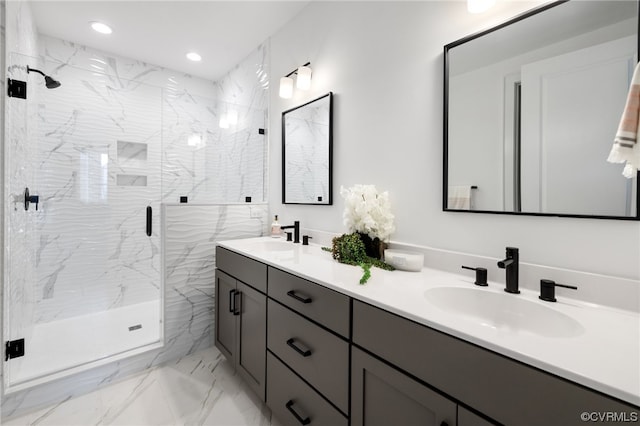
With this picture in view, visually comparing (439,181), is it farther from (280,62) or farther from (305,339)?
(280,62)

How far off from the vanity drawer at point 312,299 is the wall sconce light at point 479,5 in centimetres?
126

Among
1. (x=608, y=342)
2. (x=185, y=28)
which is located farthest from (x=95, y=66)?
(x=608, y=342)

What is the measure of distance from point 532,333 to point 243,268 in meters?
1.37

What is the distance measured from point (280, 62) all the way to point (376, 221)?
1.75 m

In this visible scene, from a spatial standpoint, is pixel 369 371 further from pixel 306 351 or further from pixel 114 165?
pixel 114 165

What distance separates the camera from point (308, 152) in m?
2.11

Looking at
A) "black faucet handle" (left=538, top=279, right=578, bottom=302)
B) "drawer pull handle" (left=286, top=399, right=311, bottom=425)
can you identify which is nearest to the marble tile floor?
"drawer pull handle" (left=286, top=399, right=311, bottom=425)

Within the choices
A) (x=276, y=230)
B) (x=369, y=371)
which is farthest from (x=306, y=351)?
(x=276, y=230)

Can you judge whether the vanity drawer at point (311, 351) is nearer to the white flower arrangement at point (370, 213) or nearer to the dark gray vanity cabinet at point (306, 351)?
the dark gray vanity cabinet at point (306, 351)

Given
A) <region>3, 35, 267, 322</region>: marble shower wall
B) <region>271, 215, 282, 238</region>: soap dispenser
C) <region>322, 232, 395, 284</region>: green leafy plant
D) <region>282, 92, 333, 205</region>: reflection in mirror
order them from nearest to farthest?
<region>322, 232, 395, 284</region>: green leafy plant, <region>282, 92, 333, 205</region>: reflection in mirror, <region>271, 215, 282, 238</region>: soap dispenser, <region>3, 35, 267, 322</region>: marble shower wall

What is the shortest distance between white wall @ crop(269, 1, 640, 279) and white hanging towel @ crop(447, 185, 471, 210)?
0.04 metres

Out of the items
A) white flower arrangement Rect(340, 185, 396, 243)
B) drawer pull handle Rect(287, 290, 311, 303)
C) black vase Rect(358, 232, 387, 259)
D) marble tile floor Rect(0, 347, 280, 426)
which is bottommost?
marble tile floor Rect(0, 347, 280, 426)

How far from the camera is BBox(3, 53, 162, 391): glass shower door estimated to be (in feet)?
6.42

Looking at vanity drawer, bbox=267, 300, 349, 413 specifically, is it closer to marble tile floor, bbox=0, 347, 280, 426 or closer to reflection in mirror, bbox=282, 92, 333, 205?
marble tile floor, bbox=0, 347, 280, 426
